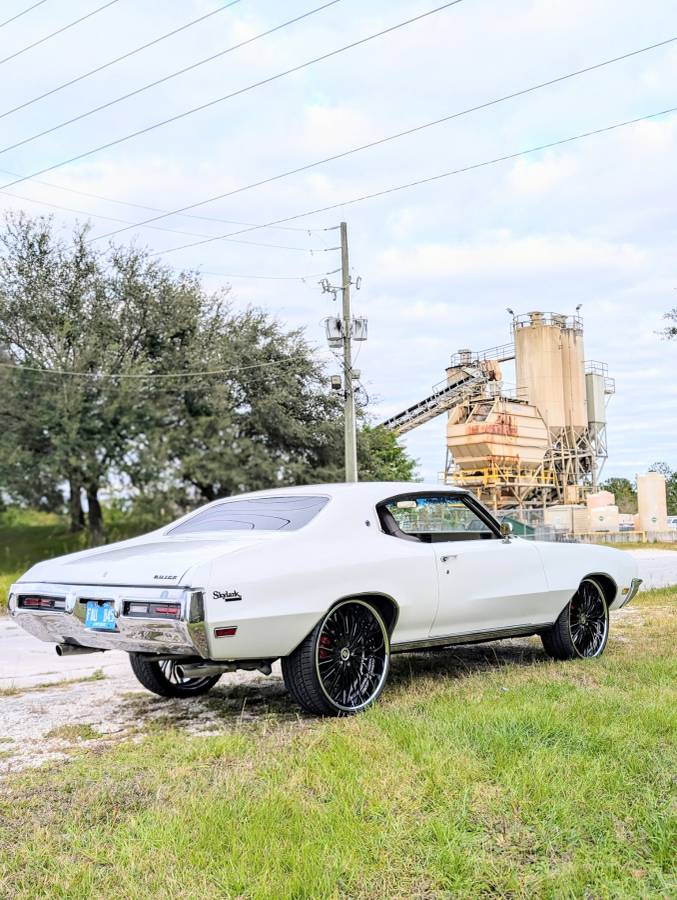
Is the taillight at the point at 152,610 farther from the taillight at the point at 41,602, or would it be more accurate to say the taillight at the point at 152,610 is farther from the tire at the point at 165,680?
the tire at the point at 165,680

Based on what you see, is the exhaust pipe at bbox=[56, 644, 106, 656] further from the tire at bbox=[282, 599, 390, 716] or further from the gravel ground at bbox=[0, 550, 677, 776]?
the tire at bbox=[282, 599, 390, 716]

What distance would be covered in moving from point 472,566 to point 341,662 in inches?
56.3

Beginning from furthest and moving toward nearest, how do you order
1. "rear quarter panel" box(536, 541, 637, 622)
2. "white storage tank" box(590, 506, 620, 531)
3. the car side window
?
"white storage tank" box(590, 506, 620, 531)
"rear quarter panel" box(536, 541, 637, 622)
the car side window

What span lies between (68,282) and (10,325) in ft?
7.27

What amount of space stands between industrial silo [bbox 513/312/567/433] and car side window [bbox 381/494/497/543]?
166ft

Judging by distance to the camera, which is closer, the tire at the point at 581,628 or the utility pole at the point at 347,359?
the tire at the point at 581,628

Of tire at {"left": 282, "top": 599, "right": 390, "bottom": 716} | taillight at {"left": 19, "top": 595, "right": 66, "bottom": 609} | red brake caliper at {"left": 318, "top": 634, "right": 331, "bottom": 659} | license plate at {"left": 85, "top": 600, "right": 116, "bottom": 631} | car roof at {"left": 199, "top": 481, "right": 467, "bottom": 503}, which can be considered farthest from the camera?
car roof at {"left": 199, "top": 481, "right": 467, "bottom": 503}

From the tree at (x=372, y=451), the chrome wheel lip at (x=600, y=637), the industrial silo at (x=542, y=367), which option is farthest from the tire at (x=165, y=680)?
the industrial silo at (x=542, y=367)

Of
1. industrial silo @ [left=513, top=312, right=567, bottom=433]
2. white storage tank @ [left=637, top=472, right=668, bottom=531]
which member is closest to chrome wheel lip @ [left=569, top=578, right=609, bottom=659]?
white storage tank @ [left=637, top=472, right=668, bottom=531]

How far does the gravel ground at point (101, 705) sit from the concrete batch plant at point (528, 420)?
44.3 m

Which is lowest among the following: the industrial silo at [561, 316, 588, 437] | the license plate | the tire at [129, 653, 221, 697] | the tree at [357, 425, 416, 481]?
the tire at [129, 653, 221, 697]

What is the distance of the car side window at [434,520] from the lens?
20.8 ft

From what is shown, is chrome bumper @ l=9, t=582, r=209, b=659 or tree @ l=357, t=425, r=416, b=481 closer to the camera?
chrome bumper @ l=9, t=582, r=209, b=659

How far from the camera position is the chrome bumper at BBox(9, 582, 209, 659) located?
15.9ft
